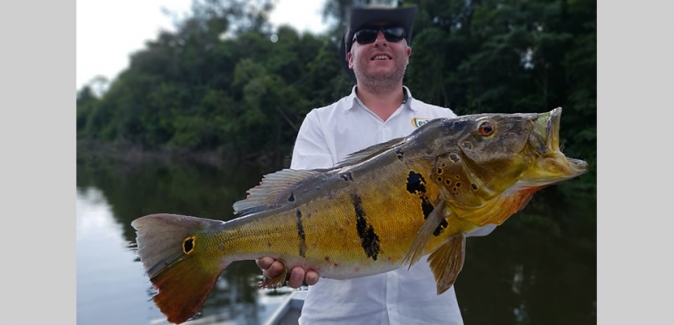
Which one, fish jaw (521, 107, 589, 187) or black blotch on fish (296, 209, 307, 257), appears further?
black blotch on fish (296, 209, 307, 257)

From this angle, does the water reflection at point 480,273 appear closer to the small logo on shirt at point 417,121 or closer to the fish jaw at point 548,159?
the small logo on shirt at point 417,121

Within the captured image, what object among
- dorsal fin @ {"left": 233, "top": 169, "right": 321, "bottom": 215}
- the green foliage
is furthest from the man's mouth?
the green foliage

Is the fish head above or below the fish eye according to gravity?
below

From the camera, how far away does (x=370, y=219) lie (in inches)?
77.1

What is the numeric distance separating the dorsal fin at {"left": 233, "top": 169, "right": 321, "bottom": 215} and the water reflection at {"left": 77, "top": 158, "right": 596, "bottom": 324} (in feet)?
12.4

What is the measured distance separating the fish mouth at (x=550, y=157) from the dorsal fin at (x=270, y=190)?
0.91 metres

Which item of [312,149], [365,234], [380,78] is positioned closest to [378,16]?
[380,78]

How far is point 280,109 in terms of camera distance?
21156 millimetres

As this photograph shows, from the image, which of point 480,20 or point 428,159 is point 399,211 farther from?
point 480,20

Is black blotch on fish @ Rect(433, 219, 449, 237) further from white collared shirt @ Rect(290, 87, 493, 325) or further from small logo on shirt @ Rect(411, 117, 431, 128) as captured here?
small logo on shirt @ Rect(411, 117, 431, 128)

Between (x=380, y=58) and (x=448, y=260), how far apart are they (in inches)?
47.0

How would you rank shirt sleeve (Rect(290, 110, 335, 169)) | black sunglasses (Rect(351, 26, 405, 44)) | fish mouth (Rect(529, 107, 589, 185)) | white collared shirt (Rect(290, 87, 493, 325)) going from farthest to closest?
black sunglasses (Rect(351, 26, 405, 44))
shirt sleeve (Rect(290, 110, 335, 169))
white collared shirt (Rect(290, 87, 493, 325))
fish mouth (Rect(529, 107, 589, 185))

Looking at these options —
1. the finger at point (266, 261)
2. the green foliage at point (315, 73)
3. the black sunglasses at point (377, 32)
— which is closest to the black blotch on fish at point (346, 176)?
the finger at point (266, 261)

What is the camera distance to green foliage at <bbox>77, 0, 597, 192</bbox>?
1642 centimetres
